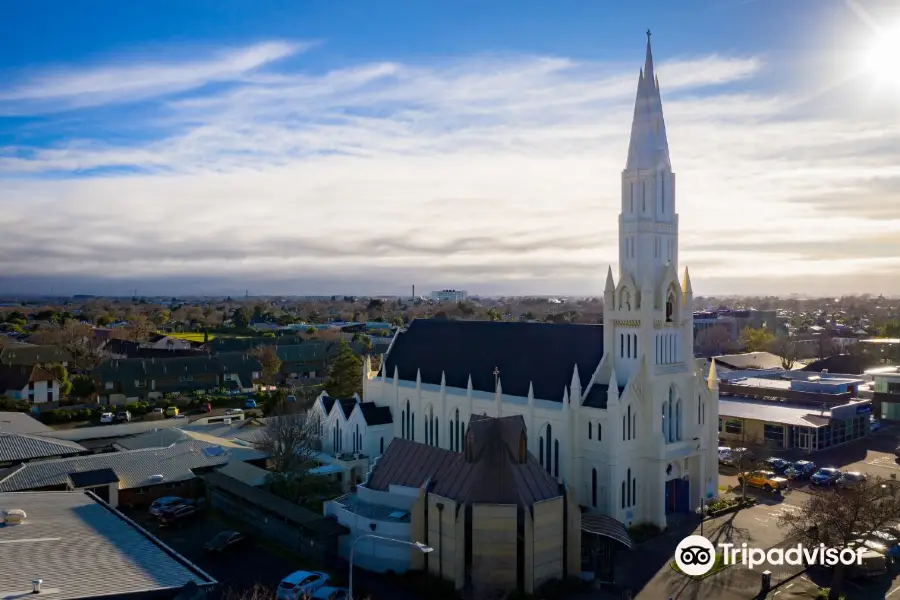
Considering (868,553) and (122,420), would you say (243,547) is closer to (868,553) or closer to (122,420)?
(868,553)

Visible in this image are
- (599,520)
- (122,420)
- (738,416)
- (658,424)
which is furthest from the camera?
(122,420)

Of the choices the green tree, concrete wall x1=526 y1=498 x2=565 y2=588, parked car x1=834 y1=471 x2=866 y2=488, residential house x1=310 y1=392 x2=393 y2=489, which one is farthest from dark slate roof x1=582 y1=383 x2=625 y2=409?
the green tree

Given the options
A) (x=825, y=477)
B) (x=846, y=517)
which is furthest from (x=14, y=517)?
(x=825, y=477)

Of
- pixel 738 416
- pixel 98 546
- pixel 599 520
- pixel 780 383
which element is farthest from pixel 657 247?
pixel 780 383

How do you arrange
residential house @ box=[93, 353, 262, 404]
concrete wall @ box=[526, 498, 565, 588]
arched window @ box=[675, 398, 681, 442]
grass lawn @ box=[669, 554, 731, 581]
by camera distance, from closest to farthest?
concrete wall @ box=[526, 498, 565, 588]
grass lawn @ box=[669, 554, 731, 581]
arched window @ box=[675, 398, 681, 442]
residential house @ box=[93, 353, 262, 404]

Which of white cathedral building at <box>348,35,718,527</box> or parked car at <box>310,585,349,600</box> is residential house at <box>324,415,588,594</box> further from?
white cathedral building at <box>348,35,718,527</box>
